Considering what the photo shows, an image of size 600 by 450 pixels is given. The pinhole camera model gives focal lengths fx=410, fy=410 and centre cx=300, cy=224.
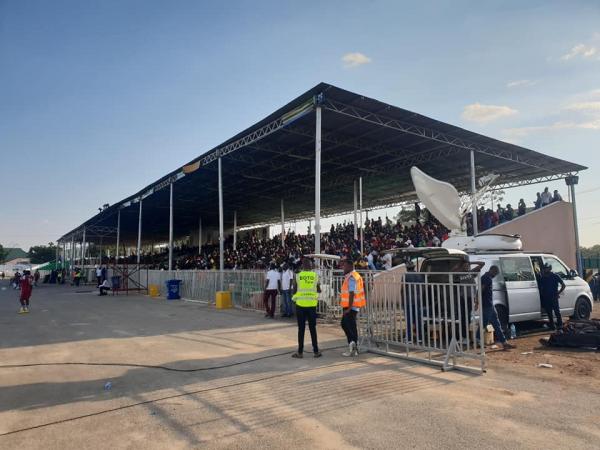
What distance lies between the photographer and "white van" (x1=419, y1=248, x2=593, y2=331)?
8344mm

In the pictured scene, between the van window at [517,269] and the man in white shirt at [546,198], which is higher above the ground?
the man in white shirt at [546,198]

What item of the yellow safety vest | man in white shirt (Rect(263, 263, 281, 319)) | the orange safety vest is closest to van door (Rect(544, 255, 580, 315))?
the orange safety vest

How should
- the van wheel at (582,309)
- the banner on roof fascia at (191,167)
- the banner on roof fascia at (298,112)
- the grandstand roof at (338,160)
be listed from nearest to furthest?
the van wheel at (582,309) → the banner on roof fascia at (298,112) → the grandstand roof at (338,160) → the banner on roof fascia at (191,167)

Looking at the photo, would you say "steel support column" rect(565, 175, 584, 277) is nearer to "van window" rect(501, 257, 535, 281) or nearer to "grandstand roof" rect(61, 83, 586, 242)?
"grandstand roof" rect(61, 83, 586, 242)

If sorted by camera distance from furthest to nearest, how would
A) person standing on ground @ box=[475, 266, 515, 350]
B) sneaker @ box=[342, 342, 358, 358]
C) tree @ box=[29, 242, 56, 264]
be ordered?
tree @ box=[29, 242, 56, 264]
person standing on ground @ box=[475, 266, 515, 350]
sneaker @ box=[342, 342, 358, 358]

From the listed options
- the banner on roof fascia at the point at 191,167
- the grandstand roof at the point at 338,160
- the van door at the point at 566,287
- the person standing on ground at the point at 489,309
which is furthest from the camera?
the banner on roof fascia at the point at 191,167

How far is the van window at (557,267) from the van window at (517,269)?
2.55ft

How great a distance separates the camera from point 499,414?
4.21 metres

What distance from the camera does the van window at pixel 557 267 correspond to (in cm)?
953

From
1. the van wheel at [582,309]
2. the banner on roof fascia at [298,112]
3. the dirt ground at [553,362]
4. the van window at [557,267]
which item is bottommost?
the dirt ground at [553,362]

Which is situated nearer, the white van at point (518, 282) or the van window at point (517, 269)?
the white van at point (518, 282)

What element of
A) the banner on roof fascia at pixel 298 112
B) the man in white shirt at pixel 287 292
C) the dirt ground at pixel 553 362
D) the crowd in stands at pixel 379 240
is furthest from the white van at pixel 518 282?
the banner on roof fascia at pixel 298 112

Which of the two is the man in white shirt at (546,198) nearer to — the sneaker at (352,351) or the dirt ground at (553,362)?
the dirt ground at (553,362)

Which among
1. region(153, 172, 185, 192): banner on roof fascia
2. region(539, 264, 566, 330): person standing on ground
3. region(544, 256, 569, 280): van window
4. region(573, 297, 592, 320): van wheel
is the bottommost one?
region(573, 297, 592, 320): van wheel
